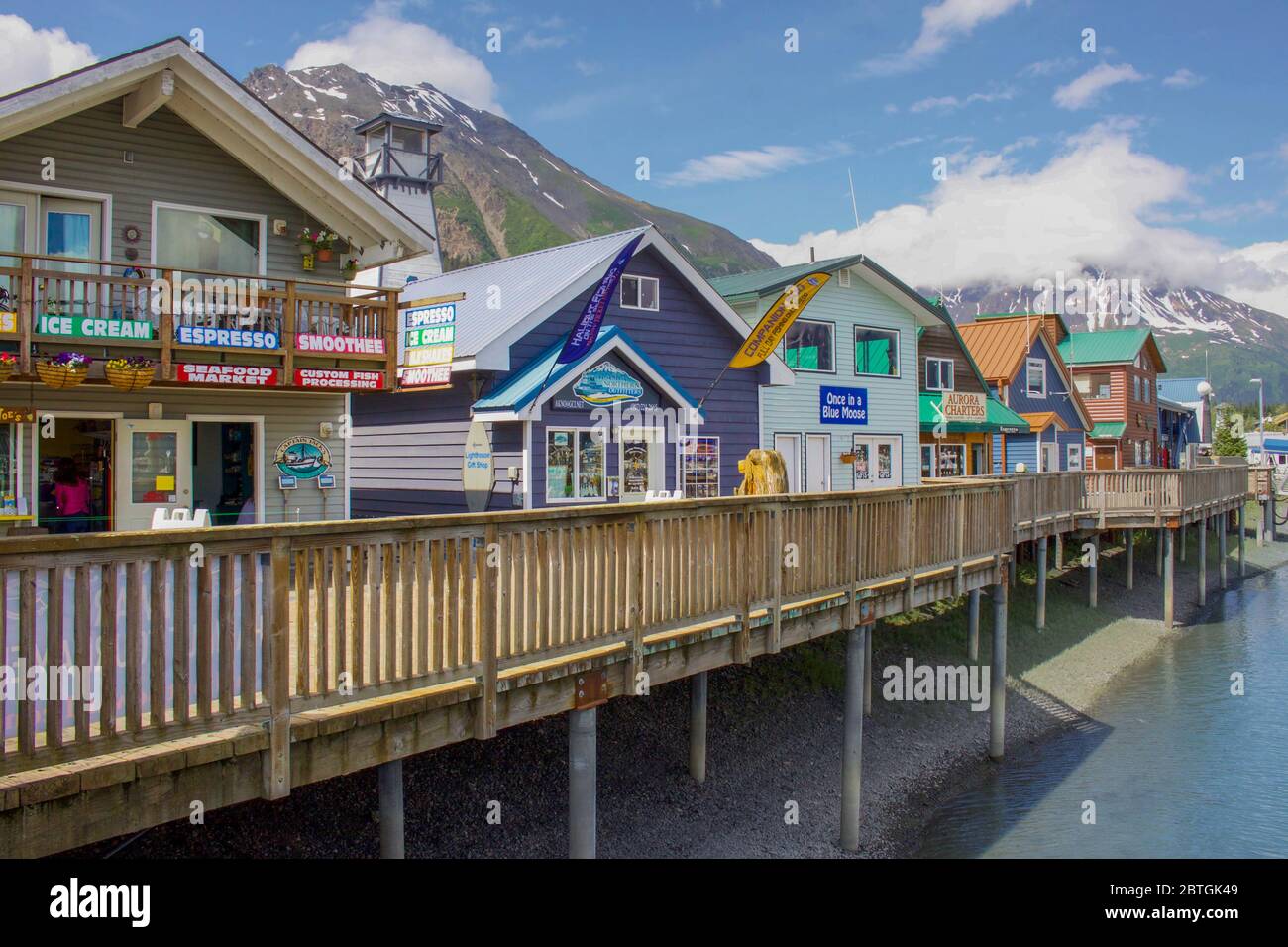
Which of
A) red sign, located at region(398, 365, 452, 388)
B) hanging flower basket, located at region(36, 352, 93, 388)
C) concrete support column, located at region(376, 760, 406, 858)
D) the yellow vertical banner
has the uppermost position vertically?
the yellow vertical banner

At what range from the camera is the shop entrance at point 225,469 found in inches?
628

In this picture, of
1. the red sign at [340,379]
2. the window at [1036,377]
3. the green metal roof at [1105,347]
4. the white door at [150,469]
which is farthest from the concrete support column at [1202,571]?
the white door at [150,469]

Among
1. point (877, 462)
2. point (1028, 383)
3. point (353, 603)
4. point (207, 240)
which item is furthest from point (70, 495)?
point (1028, 383)

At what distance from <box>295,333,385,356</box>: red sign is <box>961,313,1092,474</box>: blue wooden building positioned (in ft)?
98.8

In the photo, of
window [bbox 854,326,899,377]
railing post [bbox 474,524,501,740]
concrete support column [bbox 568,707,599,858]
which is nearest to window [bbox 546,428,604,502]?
concrete support column [bbox 568,707,599,858]

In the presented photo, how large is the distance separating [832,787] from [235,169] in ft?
43.0

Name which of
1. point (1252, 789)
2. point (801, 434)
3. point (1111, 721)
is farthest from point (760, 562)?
point (801, 434)

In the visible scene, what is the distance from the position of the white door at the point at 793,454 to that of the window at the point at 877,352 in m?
3.58

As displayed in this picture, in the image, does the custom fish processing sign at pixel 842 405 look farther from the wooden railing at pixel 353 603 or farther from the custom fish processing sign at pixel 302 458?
the wooden railing at pixel 353 603

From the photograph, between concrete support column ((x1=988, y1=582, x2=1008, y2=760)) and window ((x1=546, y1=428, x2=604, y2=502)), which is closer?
concrete support column ((x1=988, y1=582, x2=1008, y2=760))

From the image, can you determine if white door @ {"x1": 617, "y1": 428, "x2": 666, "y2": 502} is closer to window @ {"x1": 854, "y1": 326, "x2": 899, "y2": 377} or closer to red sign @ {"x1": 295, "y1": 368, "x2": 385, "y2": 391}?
red sign @ {"x1": 295, "y1": 368, "x2": 385, "y2": 391}

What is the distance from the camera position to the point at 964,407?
1352 inches

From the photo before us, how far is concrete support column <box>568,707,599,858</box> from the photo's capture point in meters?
9.50
